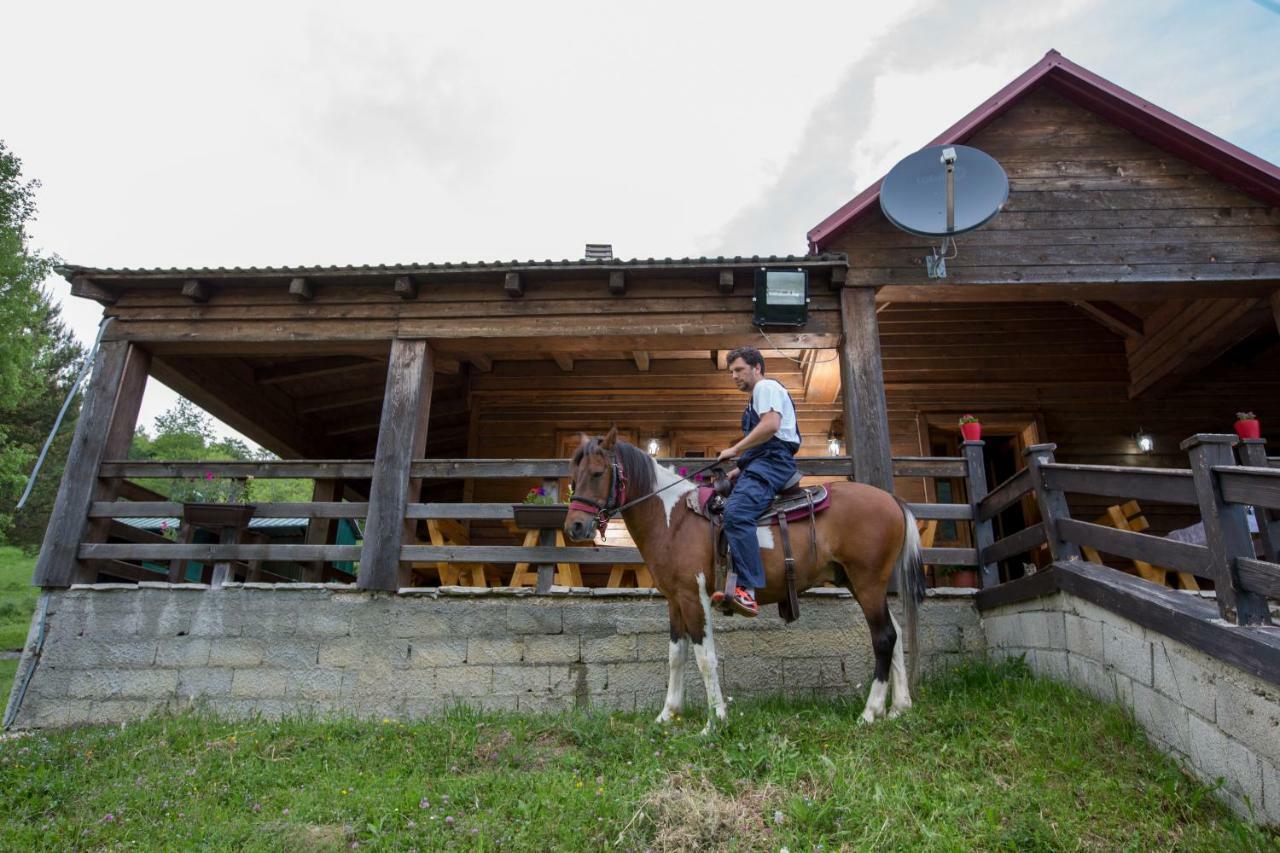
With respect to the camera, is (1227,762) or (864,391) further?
(864,391)

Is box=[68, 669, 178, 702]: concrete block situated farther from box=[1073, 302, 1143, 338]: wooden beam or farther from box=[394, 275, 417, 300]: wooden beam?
box=[1073, 302, 1143, 338]: wooden beam

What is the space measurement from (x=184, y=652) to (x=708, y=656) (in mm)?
5181

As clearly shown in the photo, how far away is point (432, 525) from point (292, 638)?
5.50 ft

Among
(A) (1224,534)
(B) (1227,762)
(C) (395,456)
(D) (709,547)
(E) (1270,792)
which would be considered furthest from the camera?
(C) (395,456)

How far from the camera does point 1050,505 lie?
576cm

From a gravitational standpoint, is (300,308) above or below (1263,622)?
above

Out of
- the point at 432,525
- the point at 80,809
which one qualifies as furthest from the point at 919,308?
the point at 80,809

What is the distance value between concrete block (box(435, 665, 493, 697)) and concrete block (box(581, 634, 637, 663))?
0.91 metres

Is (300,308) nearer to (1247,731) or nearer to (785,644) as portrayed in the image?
(785,644)

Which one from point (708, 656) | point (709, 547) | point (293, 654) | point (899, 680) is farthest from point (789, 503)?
point (293, 654)

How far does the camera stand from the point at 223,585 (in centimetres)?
706

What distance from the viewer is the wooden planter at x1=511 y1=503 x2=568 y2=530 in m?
6.82

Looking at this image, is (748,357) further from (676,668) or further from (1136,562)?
(1136,562)

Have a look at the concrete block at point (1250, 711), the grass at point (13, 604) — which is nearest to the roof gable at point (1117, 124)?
the concrete block at point (1250, 711)
